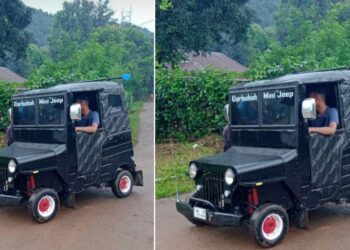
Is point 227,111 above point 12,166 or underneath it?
above

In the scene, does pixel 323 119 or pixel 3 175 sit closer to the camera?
pixel 323 119

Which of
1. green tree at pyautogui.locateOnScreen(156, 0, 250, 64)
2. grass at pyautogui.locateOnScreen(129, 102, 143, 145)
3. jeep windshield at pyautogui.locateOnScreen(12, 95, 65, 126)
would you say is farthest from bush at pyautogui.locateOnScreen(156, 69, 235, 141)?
jeep windshield at pyautogui.locateOnScreen(12, 95, 65, 126)

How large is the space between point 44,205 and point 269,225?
4.49 ft

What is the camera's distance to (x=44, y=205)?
3090 millimetres

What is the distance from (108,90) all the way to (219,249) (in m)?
1.17

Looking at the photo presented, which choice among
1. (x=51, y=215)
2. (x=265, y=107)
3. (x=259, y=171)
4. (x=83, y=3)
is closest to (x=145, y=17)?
(x=83, y=3)

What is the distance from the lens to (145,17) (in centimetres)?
295

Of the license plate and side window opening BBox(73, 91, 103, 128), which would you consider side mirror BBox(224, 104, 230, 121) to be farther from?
side window opening BBox(73, 91, 103, 128)

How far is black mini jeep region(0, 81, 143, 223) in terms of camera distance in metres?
3.10

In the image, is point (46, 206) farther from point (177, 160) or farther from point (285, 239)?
point (285, 239)

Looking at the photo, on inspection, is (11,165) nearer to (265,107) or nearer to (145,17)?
(145,17)

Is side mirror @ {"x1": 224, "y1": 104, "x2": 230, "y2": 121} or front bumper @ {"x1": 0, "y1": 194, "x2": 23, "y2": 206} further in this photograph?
front bumper @ {"x1": 0, "y1": 194, "x2": 23, "y2": 206}

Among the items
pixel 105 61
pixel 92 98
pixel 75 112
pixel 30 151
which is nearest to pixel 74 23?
pixel 105 61

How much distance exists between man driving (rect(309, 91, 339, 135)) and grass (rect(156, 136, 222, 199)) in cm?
51
